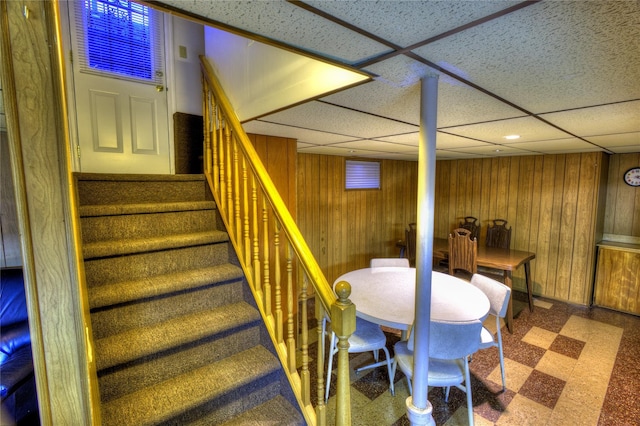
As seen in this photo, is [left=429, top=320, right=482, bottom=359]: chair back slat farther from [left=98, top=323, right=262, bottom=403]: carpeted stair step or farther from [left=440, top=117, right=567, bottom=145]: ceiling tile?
[left=440, top=117, right=567, bottom=145]: ceiling tile

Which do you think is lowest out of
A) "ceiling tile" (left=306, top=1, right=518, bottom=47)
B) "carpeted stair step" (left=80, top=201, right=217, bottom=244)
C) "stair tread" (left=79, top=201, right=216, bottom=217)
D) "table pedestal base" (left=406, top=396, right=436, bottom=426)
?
"table pedestal base" (left=406, top=396, right=436, bottom=426)

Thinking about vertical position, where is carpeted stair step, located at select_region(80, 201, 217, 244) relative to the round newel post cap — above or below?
above

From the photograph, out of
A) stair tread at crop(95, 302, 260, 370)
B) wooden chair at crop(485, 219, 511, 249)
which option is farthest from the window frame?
stair tread at crop(95, 302, 260, 370)

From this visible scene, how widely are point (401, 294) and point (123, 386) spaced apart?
74.1 inches

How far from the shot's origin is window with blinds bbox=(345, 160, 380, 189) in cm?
470

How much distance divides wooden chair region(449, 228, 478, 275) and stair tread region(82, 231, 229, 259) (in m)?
2.78

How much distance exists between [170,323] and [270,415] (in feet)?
2.25

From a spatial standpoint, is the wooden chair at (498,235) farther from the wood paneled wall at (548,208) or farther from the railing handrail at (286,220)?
the railing handrail at (286,220)

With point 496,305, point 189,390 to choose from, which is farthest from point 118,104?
point 496,305

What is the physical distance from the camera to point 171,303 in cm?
165

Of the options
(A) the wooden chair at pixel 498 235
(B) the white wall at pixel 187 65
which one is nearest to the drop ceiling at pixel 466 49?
(B) the white wall at pixel 187 65

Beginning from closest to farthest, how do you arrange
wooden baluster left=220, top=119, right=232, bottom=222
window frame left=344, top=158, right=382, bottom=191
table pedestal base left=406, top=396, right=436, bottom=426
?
1. table pedestal base left=406, top=396, right=436, bottom=426
2. wooden baluster left=220, top=119, right=232, bottom=222
3. window frame left=344, top=158, right=382, bottom=191

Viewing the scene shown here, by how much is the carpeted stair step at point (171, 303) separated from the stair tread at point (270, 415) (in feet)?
1.92

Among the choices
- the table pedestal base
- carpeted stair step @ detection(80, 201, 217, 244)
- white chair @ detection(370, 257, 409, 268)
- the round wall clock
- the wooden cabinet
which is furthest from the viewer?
the round wall clock
